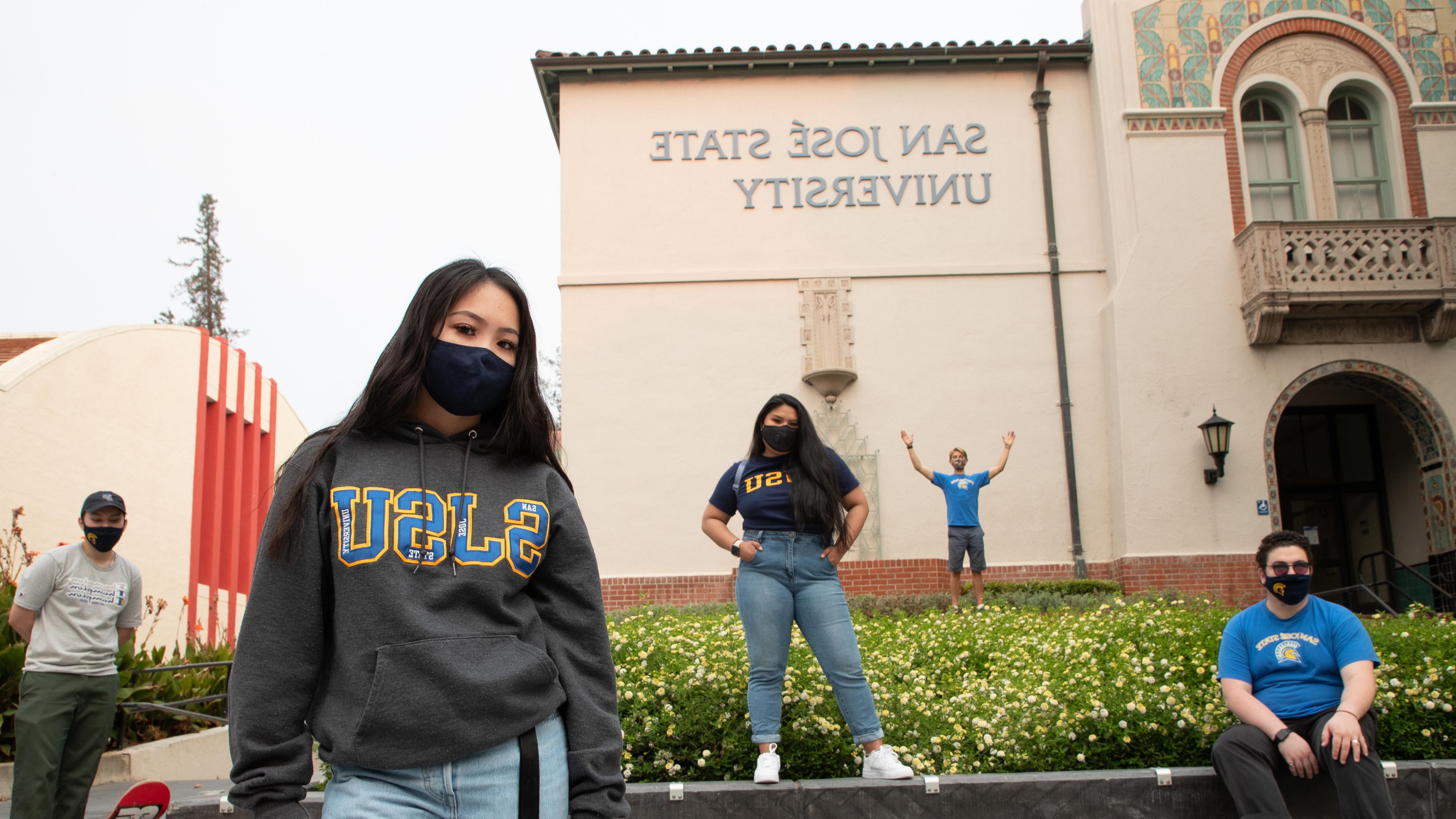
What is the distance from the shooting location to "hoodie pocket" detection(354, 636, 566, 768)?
202cm

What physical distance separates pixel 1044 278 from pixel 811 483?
12.3 m

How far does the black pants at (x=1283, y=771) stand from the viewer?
4746 millimetres

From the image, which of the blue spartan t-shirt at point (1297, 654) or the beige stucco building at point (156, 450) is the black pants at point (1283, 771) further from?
the beige stucco building at point (156, 450)

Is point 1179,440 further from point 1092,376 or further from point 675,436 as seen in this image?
point 675,436

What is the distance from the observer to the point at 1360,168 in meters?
16.8

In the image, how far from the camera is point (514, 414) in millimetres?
2371

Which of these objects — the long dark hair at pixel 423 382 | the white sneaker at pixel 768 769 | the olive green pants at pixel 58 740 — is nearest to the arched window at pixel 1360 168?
the white sneaker at pixel 768 769

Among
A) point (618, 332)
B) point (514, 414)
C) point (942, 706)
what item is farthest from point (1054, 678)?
point (618, 332)

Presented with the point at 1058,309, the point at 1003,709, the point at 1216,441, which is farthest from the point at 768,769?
the point at 1058,309

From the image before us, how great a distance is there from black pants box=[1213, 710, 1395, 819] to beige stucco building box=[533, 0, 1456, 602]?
35.0 ft

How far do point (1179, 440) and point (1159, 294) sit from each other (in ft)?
7.26

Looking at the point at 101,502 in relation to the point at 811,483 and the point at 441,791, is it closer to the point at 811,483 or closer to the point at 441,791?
the point at 811,483

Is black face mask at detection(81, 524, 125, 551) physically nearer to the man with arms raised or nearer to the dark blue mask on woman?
the dark blue mask on woman

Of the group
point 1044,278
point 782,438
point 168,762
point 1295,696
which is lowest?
point 168,762
